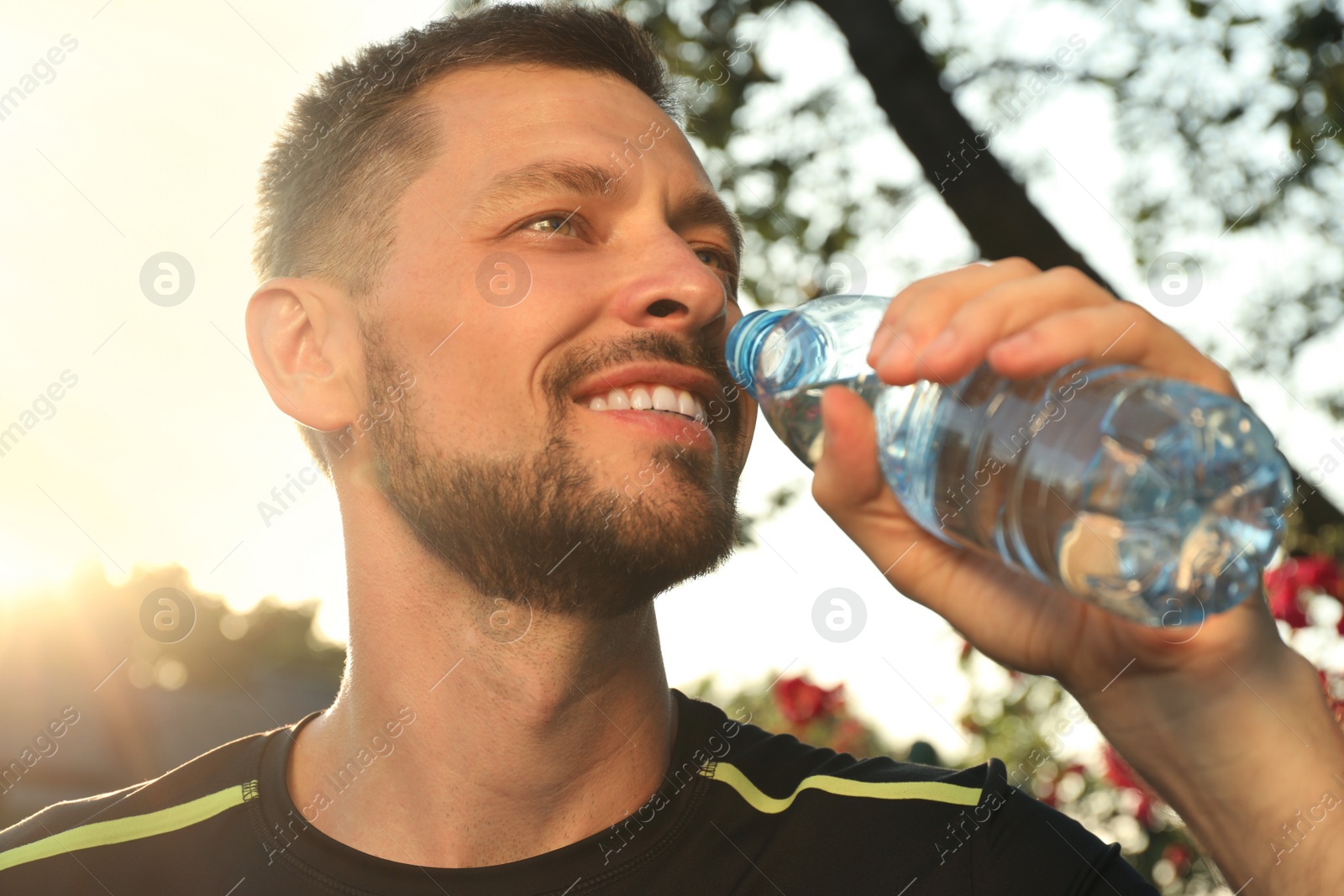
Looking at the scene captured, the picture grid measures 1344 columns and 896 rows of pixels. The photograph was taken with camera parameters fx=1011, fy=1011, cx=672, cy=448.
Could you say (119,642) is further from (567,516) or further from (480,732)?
(567,516)

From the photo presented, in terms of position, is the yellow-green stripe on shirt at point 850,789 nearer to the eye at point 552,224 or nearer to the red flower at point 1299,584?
the eye at point 552,224

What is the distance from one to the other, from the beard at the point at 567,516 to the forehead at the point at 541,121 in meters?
0.46

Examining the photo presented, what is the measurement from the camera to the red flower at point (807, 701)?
4.50 metres

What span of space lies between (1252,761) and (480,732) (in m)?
1.30

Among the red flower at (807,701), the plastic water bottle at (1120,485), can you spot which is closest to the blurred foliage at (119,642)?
the red flower at (807,701)

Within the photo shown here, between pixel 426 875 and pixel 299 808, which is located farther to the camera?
pixel 299 808

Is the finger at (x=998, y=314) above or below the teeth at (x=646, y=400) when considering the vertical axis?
above

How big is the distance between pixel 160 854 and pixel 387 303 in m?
1.15

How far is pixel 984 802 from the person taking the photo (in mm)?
1942

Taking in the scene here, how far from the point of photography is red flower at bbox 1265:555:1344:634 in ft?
10.6

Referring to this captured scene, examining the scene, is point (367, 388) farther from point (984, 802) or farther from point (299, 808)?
point (984, 802)

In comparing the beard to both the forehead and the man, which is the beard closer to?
the man

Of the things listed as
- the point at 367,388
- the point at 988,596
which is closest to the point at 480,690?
the point at 367,388

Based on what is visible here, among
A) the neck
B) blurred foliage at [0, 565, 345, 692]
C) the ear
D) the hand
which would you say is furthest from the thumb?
blurred foliage at [0, 565, 345, 692]
